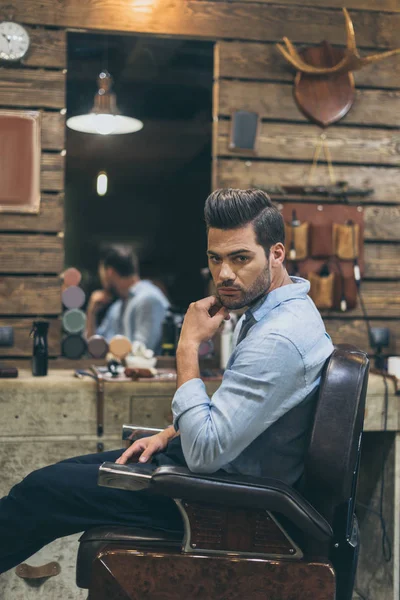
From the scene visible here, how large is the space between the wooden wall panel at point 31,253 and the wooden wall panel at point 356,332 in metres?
1.43

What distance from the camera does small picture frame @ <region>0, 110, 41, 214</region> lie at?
3764 mm

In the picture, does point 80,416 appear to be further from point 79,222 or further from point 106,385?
point 79,222

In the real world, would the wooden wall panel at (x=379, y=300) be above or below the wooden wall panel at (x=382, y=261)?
below

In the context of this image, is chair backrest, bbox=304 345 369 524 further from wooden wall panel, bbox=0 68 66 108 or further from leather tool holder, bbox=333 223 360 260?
wooden wall panel, bbox=0 68 66 108

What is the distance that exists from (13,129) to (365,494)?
2.49m

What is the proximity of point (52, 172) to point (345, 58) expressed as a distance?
5.08 ft

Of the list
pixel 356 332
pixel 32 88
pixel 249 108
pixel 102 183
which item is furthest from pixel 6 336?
pixel 356 332

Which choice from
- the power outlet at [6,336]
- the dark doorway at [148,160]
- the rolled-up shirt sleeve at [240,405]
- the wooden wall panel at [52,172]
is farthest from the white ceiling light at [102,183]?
the rolled-up shirt sleeve at [240,405]

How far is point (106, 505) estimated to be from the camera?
2219 millimetres

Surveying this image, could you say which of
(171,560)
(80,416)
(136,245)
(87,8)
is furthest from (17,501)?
(136,245)

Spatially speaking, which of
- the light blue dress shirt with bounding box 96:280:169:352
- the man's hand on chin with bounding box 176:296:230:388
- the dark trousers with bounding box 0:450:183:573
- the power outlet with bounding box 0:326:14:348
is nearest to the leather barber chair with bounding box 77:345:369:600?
the dark trousers with bounding box 0:450:183:573

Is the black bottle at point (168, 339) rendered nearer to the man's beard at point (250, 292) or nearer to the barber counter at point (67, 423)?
the barber counter at point (67, 423)

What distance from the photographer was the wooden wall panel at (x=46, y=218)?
3.80 metres

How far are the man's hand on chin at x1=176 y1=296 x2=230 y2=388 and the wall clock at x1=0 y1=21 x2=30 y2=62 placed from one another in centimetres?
210
